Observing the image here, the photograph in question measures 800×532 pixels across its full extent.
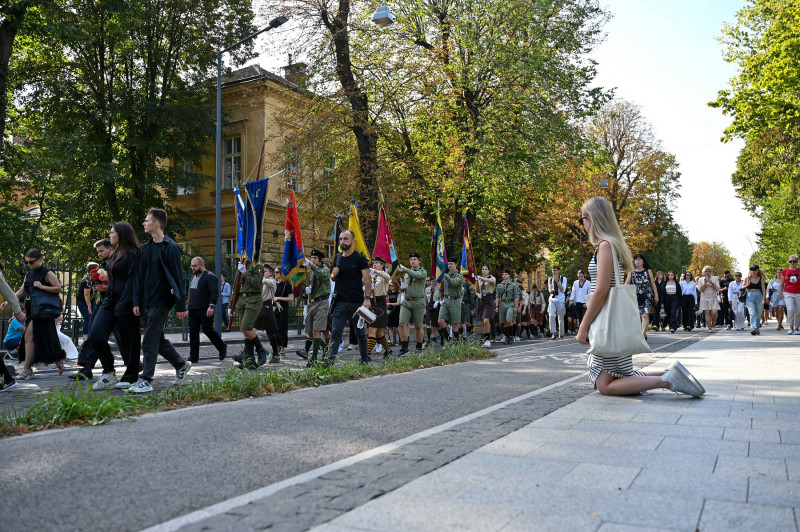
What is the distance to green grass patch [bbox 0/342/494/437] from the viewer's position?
5.49m

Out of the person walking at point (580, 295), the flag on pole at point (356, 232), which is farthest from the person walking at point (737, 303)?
the flag on pole at point (356, 232)

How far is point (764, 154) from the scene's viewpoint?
26562 mm

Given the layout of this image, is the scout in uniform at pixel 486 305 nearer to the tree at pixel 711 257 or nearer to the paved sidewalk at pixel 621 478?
the paved sidewalk at pixel 621 478

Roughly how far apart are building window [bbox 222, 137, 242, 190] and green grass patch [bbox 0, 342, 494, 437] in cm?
2728

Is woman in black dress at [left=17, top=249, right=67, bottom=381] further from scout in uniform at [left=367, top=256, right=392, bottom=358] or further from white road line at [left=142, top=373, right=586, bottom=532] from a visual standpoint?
white road line at [left=142, top=373, right=586, bottom=532]

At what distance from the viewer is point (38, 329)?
10195 mm

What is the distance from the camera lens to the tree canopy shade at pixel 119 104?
26625 millimetres

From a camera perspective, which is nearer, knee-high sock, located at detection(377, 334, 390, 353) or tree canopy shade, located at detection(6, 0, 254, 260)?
knee-high sock, located at detection(377, 334, 390, 353)

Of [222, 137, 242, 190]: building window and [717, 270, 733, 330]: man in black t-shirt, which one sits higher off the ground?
[222, 137, 242, 190]: building window

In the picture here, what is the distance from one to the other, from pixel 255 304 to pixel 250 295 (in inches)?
8.0

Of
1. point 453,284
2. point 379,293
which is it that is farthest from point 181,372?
point 453,284

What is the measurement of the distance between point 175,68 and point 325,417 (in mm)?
27286

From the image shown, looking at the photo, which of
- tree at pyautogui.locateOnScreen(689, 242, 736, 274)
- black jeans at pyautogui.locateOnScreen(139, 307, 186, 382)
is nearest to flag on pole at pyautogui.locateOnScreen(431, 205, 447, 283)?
black jeans at pyautogui.locateOnScreen(139, 307, 186, 382)

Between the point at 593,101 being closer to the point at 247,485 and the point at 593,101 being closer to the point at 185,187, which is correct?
the point at 185,187
